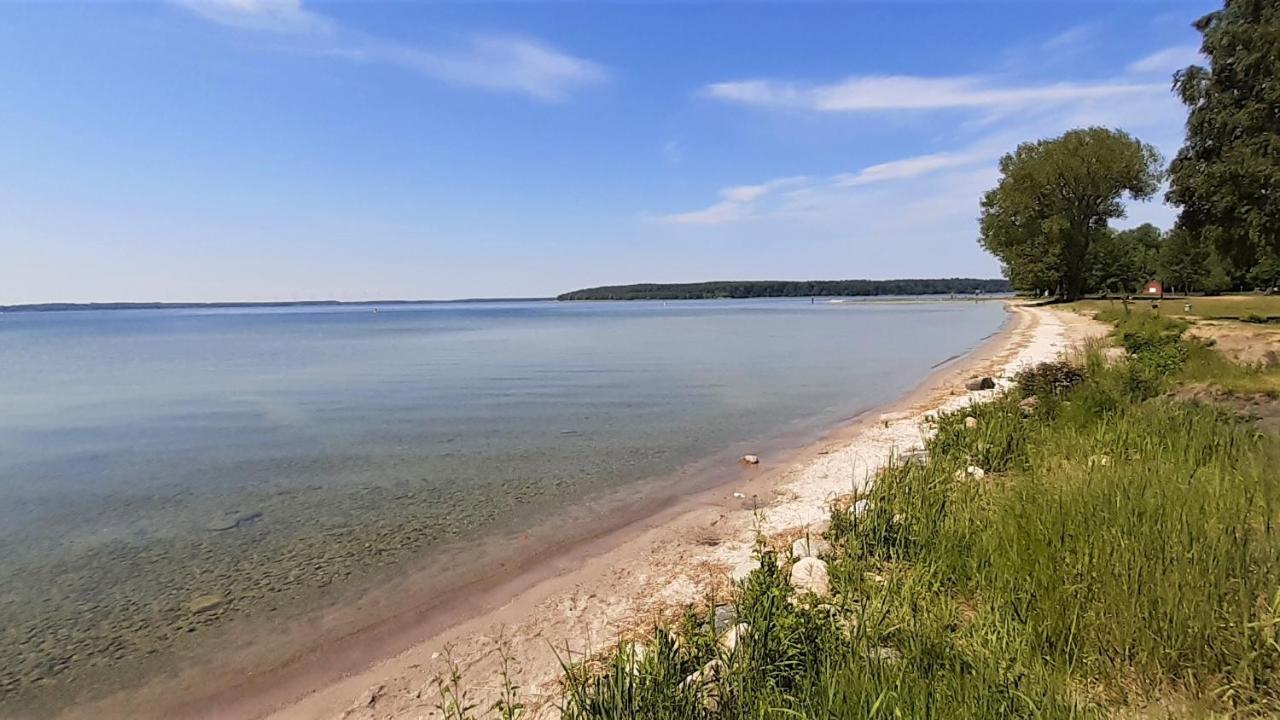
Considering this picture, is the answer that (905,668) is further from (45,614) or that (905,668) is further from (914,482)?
(45,614)

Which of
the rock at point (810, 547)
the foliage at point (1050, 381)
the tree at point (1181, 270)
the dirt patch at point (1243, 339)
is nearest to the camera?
the rock at point (810, 547)

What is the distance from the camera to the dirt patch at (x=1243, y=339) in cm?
1629

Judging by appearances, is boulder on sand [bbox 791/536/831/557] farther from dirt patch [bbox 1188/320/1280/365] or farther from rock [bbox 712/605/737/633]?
dirt patch [bbox 1188/320/1280/365]

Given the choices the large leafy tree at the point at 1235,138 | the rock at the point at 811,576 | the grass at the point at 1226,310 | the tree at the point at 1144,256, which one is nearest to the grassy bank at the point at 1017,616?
the rock at the point at 811,576

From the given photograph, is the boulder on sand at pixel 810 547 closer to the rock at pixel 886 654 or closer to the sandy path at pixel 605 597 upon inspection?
the sandy path at pixel 605 597

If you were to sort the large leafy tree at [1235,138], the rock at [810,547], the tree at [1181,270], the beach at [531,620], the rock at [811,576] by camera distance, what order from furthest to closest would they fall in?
the tree at [1181,270], the large leafy tree at [1235,138], the rock at [810,547], the rock at [811,576], the beach at [531,620]

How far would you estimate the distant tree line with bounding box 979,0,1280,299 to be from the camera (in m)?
25.2

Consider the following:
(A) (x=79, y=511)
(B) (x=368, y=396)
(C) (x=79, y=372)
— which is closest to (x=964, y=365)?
(B) (x=368, y=396)

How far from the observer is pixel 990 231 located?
7881cm

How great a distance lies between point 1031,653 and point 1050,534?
1245 millimetres

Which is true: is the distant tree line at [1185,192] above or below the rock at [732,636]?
above

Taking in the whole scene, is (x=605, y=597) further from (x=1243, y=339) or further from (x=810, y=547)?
(x=1243, y=339)

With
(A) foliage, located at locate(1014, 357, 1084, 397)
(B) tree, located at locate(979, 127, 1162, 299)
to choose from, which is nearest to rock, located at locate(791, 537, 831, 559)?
(A) foliage, located at locate(1014, 357, 1084, 397)

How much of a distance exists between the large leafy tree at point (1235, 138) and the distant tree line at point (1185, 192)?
48 mm
